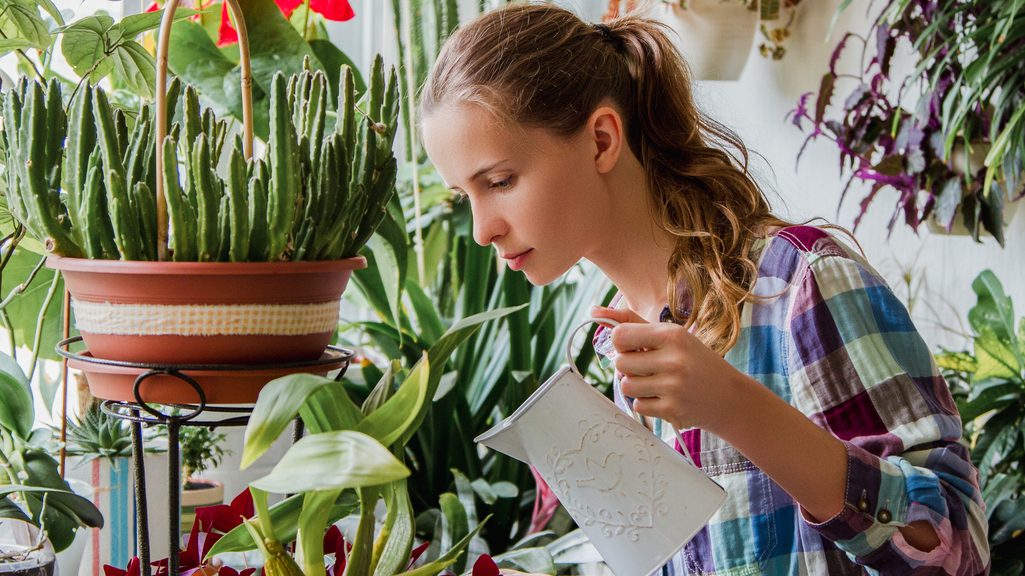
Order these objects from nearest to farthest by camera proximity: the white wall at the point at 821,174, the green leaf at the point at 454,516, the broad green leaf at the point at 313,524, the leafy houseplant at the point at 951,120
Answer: the broad green leaf at the point at 313,524
the green leaf at the point at 454,516
the leafy houseplant at the point at 951,120
the white wall at the point at 821,174

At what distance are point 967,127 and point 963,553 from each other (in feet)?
3.27

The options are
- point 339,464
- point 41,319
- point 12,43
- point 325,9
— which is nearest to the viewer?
point 339,464

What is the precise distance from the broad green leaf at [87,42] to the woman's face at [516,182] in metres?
0.30

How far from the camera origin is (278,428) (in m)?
0.55

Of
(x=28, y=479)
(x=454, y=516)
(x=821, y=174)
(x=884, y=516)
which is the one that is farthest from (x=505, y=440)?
(x=821, y=174)

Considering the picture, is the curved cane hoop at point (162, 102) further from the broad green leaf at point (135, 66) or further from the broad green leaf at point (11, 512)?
the broad green leaf at point (11, 512)

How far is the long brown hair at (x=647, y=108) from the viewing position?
0.99 m

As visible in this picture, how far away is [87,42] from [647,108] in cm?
55

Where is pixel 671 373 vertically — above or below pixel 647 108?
below

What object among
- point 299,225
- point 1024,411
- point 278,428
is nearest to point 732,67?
point 1024,411

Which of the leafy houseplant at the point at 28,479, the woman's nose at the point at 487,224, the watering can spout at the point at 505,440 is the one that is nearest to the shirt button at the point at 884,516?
the watering can spout at the point at 505,440

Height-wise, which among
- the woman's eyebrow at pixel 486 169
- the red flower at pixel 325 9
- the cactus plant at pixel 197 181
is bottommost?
the woman's eyebrow at pixel 486 169

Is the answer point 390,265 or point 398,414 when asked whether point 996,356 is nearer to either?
point 390,265

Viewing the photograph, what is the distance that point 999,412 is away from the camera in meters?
1.68
